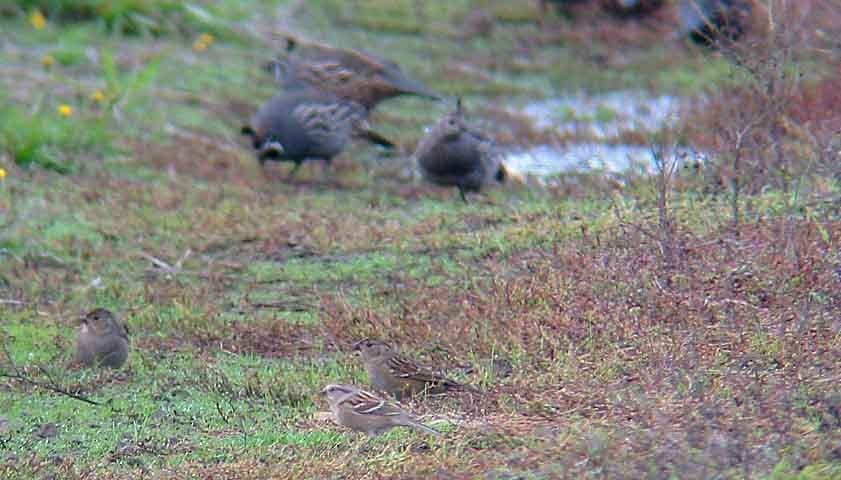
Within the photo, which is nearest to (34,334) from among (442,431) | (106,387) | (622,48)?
(106,387)

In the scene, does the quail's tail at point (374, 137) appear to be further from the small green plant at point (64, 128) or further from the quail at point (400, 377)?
the quail at point (400, 377)

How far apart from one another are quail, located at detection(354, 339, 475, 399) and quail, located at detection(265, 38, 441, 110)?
6.64m

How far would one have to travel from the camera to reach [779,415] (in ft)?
18.7

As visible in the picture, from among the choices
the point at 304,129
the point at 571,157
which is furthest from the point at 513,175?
the point at 304,129

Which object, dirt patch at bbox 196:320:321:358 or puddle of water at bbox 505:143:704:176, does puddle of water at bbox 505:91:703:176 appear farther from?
dirt patch at bbox 196:320:321:358

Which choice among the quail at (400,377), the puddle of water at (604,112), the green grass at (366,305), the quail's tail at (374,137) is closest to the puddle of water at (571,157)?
the puddle of water at (604,112)

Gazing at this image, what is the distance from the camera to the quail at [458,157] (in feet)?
37.8

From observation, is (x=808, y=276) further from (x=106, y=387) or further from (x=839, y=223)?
(x=106, y=387)

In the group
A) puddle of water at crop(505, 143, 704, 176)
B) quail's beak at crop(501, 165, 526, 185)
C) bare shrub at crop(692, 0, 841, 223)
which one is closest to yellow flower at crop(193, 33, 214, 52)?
puddle of water at crop(505, 143, 704, 176)

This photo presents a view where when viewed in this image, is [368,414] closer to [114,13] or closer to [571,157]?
[571,157]

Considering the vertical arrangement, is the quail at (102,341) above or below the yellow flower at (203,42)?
above

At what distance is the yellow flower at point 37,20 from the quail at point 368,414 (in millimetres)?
10190

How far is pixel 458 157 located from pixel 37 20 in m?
6.25

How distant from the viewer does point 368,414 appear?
6520 mm
